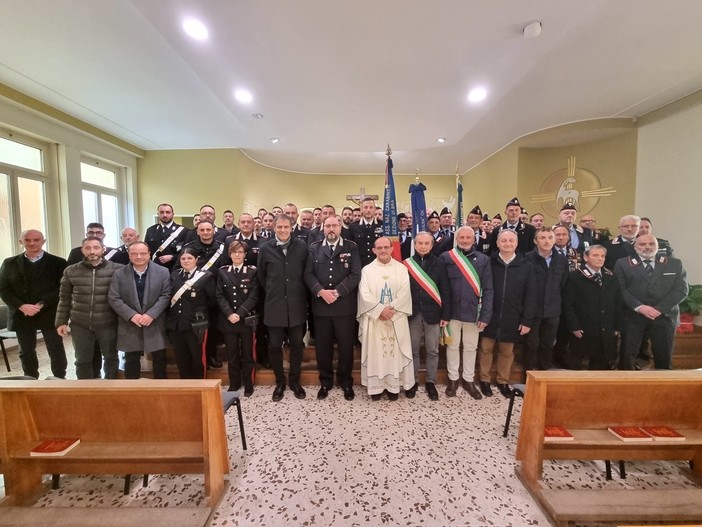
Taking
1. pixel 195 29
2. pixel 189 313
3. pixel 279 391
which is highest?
pixel 195 29

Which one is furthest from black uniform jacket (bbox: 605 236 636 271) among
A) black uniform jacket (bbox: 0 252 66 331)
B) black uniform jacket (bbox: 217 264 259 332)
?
black uniform jacket (bbox: 0 252 66 331)

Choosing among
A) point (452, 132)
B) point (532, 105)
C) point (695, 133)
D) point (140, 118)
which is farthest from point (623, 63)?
point (140, 118)

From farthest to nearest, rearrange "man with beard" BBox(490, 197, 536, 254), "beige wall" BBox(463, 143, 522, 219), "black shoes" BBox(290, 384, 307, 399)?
"beige wall" BBox(463, 143, 522, 219) < "man with beard" BBox(490, 197, 536, 254) < "black shoes" BBox(290, 384, 307, 399)

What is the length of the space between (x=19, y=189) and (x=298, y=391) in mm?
6205

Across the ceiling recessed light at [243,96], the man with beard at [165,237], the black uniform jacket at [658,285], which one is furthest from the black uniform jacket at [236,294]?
the black uniform jacket at [658,285]

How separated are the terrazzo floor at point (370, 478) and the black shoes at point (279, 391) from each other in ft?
0.75

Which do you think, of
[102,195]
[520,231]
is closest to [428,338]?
[520,231]

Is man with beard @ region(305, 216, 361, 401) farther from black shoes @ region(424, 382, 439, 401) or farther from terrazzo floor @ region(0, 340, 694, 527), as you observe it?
black shoes @ region(424, 382, 439, 401)

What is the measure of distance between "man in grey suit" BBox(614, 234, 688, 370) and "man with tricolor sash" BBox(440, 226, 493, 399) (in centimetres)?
158

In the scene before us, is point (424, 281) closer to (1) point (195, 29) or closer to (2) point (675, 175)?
(1) point (195, 29)

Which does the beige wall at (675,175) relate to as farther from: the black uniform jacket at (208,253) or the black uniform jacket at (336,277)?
the black uniform jacket at (208,253)

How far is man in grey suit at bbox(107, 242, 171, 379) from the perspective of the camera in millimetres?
2789

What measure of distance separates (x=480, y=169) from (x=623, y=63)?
507 cm

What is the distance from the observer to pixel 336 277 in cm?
310
